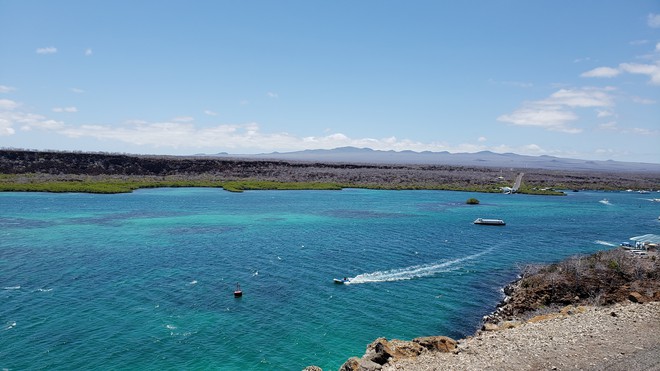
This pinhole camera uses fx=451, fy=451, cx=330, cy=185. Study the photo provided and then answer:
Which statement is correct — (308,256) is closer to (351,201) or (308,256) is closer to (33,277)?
(33,277)

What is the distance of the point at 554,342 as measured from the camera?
2034cm

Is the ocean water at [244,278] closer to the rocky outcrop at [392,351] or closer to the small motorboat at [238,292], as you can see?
the small motorboat at [238,292]

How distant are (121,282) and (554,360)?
30.1 m

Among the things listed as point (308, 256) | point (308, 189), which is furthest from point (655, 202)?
point (308, 256)

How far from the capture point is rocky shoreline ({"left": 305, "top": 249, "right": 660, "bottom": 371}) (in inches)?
719

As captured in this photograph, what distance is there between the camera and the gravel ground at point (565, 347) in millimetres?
18062

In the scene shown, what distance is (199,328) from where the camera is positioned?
26719mm

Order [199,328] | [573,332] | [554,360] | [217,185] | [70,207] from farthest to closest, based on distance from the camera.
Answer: [217,185] → [70,207] → [199,328] → [573,332] → [554,360]

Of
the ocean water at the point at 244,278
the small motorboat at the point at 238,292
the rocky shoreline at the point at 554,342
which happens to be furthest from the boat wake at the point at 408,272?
the rocky shoreline at the point at 554,342

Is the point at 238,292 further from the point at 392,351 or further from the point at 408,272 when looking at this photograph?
the point at 392,351

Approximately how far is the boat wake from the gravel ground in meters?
15.3

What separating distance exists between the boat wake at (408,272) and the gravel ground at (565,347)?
1528 cm

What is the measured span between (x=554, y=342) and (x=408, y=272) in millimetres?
20192

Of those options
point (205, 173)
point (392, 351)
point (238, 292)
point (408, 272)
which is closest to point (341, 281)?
point (408, 272)
